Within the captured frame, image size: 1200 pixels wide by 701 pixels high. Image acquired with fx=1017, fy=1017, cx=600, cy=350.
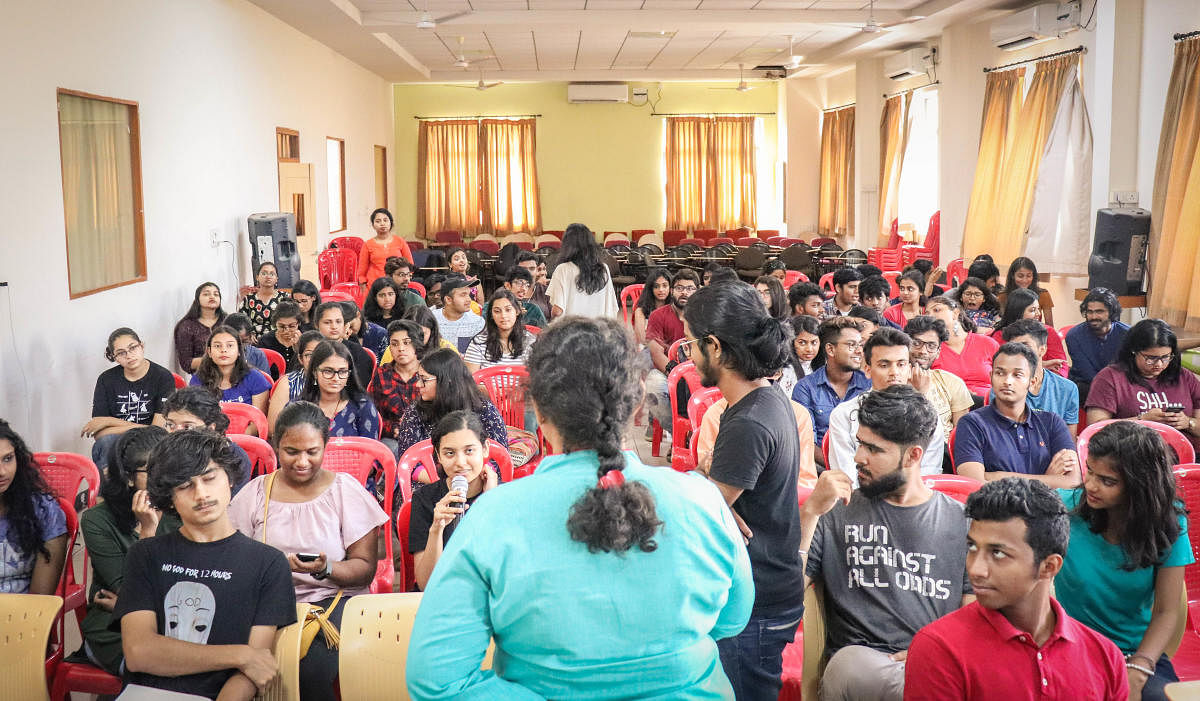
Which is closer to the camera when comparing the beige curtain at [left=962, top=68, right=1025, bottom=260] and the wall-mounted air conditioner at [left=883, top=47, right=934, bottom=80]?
the beige curtain at [left=962, top=68, right=1025, bottom=260]

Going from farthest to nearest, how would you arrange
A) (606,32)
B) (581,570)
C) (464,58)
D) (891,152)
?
(464,58) < (891,152) < (606,32) < (581,570)

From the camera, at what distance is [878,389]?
12.4 ft

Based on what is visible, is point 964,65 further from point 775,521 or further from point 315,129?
point 775,521

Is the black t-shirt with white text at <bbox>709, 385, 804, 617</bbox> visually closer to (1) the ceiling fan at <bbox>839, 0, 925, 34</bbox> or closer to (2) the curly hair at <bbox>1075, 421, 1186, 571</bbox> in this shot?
(2) the curly hair at <bbox>1075, 421, 1186, 571</bbox>

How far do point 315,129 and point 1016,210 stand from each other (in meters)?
7.74

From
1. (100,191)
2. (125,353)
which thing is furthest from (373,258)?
(125,353)

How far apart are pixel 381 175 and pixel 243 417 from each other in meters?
12.6

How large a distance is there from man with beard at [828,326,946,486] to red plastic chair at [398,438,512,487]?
1212 millimetres

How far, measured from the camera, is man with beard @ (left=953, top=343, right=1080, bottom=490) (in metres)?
3.62

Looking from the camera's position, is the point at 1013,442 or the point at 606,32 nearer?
the point at 1013,442

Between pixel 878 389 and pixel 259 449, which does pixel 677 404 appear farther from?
pixel 259 449

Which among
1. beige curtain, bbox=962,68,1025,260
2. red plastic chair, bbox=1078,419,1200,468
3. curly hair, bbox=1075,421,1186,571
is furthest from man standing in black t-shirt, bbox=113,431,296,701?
beige curtain, bbox=962,68,1025,260

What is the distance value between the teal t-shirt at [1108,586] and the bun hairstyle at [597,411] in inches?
65.1

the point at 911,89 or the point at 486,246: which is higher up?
the point at 911,89
